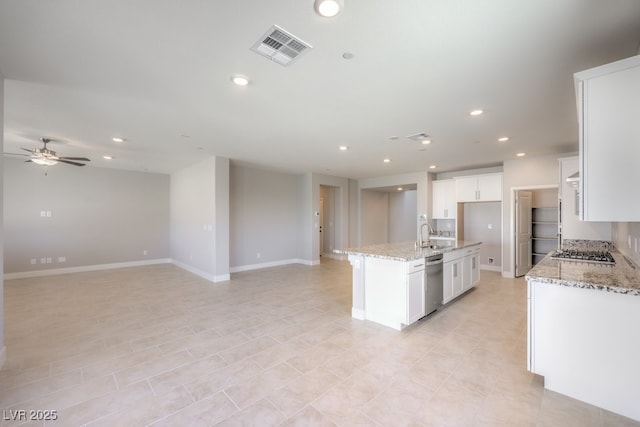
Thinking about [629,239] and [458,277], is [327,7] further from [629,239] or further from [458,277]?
[458,277]

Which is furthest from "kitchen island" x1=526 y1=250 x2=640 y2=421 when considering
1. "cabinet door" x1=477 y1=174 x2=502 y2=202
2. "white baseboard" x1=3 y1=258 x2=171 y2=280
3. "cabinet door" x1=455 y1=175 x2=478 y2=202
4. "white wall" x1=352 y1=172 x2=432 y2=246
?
"white baseboard" x1=3 y1=258 x2=171 y2=280

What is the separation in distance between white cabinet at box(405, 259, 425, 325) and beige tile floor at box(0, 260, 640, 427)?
0.19 metres

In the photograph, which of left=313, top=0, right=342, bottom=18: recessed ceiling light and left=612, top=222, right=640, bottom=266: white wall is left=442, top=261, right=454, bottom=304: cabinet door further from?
left=313, top=0, right=342, bottom=18: recessed ceiling light

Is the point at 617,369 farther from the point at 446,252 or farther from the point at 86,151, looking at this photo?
the point at 86,151

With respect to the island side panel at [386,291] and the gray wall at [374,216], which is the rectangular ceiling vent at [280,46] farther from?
the gray wall at [374,216]

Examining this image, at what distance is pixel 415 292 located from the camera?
3.38 m

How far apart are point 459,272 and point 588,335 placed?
244cm

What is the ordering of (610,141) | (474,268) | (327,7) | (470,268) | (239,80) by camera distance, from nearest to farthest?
(327,7) < (610,141) < (239,80) < (470,268) < (474,268)

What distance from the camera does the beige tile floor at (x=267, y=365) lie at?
1928mm

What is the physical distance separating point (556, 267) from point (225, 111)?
154 inches

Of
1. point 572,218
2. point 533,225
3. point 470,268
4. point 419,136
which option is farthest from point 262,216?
point 533,225

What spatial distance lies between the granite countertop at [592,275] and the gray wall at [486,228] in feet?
13.7

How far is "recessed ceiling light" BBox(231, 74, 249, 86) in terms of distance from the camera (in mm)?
2400

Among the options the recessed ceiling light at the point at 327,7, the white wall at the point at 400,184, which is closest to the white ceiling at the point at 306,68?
the recessed ceiling light at the point at 327,7
